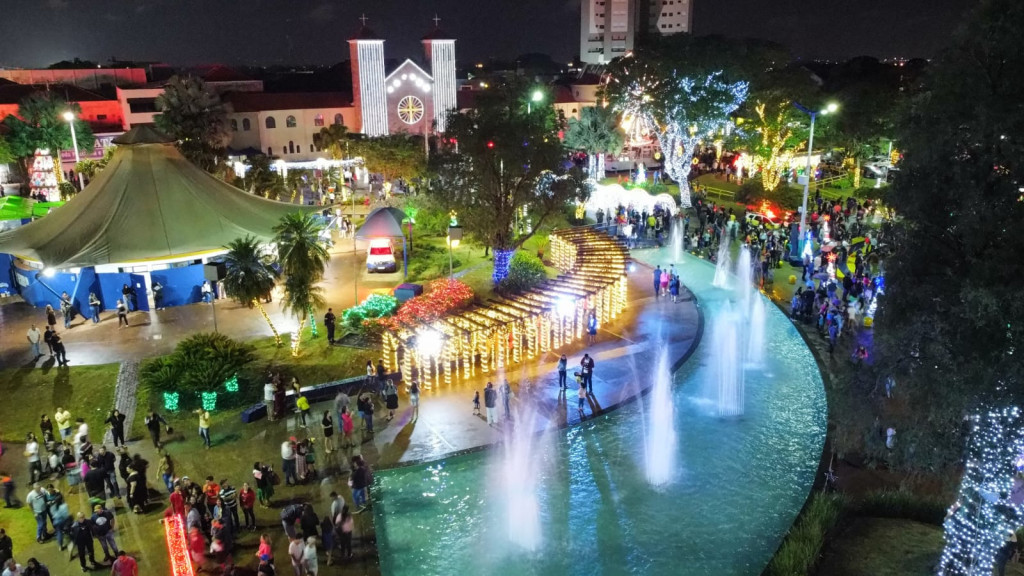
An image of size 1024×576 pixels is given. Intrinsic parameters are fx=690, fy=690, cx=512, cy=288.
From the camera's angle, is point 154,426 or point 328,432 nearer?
point 328,432

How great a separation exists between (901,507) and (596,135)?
48.6 m

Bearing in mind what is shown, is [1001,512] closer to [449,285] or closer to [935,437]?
[935,437]

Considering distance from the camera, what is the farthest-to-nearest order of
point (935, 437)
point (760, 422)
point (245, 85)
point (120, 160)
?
point (245, 85) < point (120, 160) < point (760, 422) < point (935, 437)

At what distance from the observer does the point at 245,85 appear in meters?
77.9

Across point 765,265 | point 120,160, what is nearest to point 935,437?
point 765,265

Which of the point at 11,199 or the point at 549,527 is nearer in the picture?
the point at 549,527

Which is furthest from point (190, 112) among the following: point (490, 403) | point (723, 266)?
point (490, 403)

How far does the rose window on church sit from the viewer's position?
6156 cm

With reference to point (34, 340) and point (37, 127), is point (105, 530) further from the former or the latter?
point (37, 127)

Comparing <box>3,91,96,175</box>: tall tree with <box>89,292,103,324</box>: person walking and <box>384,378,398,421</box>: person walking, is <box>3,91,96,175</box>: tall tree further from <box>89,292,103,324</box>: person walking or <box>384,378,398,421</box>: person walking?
<box>384,378,398,421</box>: person walking

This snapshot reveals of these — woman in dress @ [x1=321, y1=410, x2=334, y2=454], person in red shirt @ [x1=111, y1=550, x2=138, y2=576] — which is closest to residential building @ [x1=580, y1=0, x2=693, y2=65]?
woman in dress @ [x1=321, y1=410, x2=334, y2=454]

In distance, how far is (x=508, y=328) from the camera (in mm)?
21078

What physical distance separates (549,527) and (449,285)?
13050 mm

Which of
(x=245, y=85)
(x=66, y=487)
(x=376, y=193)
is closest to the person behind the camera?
(x=66, y=487)
